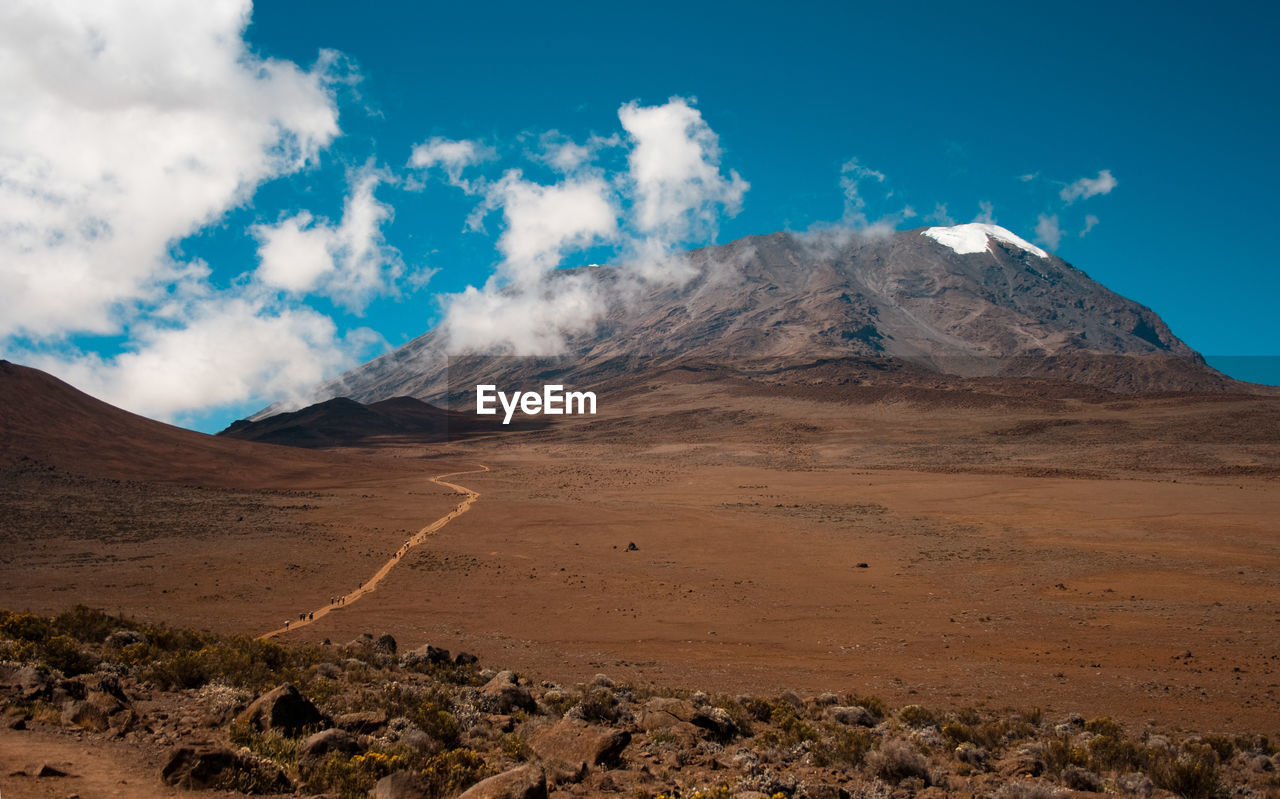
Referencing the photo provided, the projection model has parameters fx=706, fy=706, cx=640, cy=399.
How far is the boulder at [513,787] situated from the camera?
610cm

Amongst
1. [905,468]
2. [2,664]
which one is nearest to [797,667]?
[2,664]

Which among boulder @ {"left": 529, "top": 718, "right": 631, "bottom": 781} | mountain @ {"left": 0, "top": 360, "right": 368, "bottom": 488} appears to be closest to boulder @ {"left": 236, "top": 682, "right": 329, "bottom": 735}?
boulder @ {"left": 529, "top": 718, "right": 631, "bottom": 781}

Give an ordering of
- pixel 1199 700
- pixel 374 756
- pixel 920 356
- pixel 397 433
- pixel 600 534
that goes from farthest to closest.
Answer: pixel 920 356 < pixel 397 433 < pixel 600 534 < pixel 1199 700 < pixel 374 756

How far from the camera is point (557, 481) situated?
58781 millimetres

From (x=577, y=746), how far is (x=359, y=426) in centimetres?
11544

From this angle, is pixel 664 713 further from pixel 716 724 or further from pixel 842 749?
pixel 842 749

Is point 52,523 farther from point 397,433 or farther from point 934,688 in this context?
point 397,433

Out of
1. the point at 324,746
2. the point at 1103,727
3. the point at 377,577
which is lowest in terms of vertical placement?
the point at 377,577

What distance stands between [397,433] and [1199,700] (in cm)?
11156

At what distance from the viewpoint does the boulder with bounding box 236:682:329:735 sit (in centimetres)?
804

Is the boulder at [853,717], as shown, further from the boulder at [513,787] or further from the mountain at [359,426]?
the mountain at [359,426]

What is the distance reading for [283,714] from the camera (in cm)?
809

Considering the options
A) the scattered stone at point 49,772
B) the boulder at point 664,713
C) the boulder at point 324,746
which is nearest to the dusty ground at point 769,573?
the boulder at point 664,713

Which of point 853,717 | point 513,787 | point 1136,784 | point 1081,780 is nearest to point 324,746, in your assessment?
point 513,787
